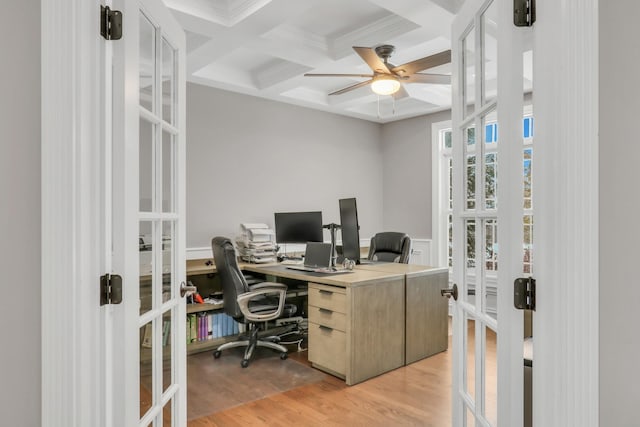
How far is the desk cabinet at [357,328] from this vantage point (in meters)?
3.04

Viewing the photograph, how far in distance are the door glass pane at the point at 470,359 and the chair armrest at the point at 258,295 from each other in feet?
6.83

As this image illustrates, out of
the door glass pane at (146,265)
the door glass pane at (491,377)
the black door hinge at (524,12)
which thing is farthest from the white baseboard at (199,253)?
the black door hinge at (524,12)

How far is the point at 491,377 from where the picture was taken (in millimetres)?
1376

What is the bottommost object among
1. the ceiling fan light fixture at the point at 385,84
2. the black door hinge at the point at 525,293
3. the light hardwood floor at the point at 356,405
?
the light hardwood floor at the point at 356,405

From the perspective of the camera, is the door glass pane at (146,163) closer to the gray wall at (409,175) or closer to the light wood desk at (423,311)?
the light wood desk at (423,311)

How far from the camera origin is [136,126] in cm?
132

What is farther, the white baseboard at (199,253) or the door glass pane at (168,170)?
the white baseboard at (199,253)

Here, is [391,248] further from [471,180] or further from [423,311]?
[471,180]

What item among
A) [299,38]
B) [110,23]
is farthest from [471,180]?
[299,38]
